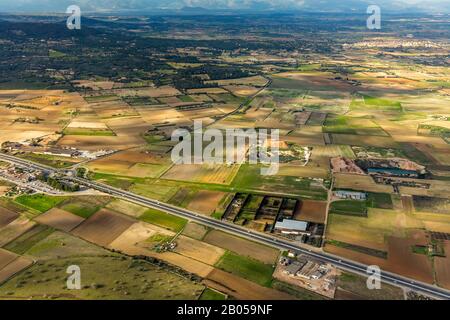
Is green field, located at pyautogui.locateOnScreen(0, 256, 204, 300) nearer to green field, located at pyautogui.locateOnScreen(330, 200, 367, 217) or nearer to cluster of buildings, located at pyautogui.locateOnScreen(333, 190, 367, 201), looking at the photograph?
green field, located at pyautogui.locateOnScreen(330, 200, 367, 217)

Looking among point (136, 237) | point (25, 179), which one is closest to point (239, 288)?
point (136, 237)

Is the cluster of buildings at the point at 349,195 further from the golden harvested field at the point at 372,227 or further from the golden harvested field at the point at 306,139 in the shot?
the golden harvested field at the point at 306,139

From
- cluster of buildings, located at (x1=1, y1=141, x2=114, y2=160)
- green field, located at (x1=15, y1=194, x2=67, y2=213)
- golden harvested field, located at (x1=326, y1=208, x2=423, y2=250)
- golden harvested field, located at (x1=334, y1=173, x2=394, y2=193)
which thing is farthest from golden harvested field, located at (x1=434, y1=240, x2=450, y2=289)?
cluster of buildings, located at (x1=1, y1=141, x2=114, y2=160)

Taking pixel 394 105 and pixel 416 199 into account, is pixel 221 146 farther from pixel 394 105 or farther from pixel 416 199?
pixel 394 105

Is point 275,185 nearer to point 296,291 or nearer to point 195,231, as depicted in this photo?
point 195,231

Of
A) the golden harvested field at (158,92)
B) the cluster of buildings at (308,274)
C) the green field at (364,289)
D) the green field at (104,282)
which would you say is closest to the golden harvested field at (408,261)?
the green field at (364,289)
